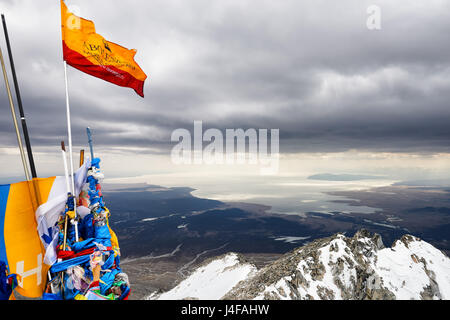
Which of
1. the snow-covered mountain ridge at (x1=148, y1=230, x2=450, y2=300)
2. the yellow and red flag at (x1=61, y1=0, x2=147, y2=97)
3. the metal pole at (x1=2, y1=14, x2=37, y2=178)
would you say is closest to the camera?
the metal pole at (x1=2, y1=14, x2=37, y2=178)

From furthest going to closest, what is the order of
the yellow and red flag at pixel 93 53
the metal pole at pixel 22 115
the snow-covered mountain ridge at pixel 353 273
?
the snow-covered mountain ridge at pixel 353 273, the yellow and red flag at pixel 93 53, the metal pole at pixel 22 115

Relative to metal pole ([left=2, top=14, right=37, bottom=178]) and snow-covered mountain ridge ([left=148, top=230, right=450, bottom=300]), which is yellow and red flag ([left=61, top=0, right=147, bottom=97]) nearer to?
metal pole ([left=2, top=14, right=37, bottom=178])

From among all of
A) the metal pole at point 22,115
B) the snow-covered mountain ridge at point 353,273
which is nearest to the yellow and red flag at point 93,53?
the metal pole at point 22,115

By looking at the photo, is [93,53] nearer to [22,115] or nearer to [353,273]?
[22,115]

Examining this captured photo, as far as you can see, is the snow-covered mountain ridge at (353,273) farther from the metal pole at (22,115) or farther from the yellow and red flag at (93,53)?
the yellow and red flag at (93,53)

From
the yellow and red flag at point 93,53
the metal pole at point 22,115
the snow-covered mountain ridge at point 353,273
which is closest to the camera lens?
the metal pole at point 22,115

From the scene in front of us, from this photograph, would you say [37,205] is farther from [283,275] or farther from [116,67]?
[283,275]

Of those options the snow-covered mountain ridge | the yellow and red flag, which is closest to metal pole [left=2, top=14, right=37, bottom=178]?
the yellow and red flag
